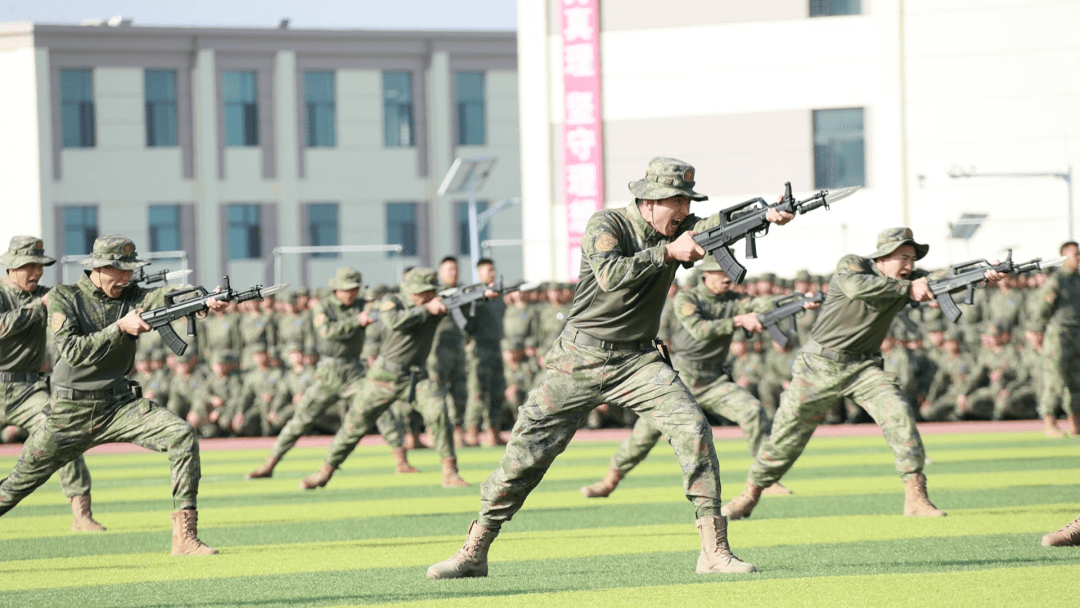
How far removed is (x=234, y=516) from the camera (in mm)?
12109

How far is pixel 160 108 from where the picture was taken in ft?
139

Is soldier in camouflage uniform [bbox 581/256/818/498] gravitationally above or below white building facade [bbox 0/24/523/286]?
below

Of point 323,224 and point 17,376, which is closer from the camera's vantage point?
point 17,376

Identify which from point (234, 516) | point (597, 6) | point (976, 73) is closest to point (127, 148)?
point (597, 6)

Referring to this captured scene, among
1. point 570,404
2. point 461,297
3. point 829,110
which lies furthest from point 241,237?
point 570,404

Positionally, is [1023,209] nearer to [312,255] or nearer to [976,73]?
[976,73]

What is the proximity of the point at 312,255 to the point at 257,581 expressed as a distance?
29.9m

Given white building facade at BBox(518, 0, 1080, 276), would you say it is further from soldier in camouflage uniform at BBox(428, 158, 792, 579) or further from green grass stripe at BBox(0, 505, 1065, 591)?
soldier in camouflage uniform at BBox(428, 158, 792, 579)

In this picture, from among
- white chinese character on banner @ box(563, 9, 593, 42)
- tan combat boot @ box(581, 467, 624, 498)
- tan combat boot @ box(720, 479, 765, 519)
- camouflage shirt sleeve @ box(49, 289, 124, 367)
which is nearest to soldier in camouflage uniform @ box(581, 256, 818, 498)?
tan combat boot @ box(581, 467, 624, 498)

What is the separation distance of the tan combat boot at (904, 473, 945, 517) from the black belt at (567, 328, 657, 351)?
3376 mm

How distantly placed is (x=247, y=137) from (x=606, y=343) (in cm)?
3629

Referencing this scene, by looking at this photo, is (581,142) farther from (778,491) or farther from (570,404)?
(570,404)

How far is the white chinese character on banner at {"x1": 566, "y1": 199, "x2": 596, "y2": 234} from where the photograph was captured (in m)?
26.9

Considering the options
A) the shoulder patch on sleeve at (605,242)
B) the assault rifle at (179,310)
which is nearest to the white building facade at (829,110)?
the assault rifle at (179,310)
